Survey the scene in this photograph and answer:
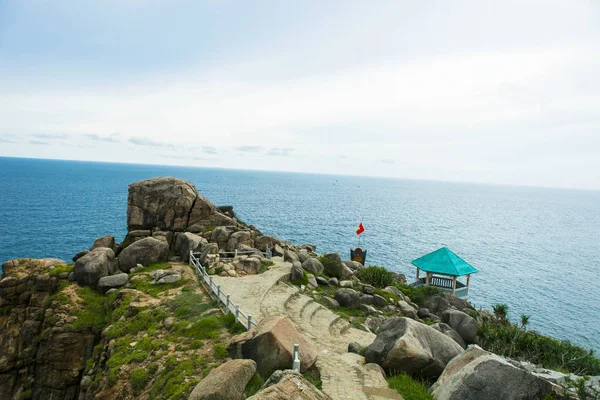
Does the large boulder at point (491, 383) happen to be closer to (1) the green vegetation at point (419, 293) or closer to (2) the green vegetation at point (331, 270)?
(2) the green vegetation at point (331, 270)

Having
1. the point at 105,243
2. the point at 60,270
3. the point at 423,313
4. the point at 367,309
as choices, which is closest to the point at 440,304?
the point at 423,313

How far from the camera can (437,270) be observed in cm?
3819

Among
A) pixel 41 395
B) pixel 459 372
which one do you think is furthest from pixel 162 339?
pixel 459 372

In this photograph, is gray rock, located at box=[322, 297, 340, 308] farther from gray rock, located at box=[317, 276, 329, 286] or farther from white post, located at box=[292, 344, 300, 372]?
white post, located at box=[292, 344, 300, 372]

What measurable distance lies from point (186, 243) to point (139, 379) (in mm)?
16483

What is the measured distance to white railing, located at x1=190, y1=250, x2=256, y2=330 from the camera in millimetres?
18619

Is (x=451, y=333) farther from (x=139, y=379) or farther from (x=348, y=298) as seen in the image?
(x=139, y=379)

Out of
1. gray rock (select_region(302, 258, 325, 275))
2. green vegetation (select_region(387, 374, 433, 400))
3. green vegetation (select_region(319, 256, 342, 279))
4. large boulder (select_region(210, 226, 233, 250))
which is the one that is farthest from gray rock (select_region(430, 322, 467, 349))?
large boulder (select_region(210, 226, 233, 250))

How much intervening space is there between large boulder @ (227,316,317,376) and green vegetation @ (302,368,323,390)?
0.23 m

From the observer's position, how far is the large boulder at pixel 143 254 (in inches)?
1195

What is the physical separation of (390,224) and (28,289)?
99.8 meters

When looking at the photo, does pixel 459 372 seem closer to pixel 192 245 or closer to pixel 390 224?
pixel 192 245

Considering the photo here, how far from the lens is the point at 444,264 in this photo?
1512 inches

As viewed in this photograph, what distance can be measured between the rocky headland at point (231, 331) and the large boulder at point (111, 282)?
0.25 ft
